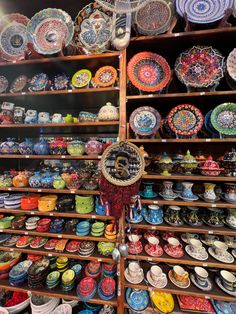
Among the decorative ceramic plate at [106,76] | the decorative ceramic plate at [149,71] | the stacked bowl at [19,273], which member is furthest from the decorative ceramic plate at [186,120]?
the stacked bowl at [19,273]

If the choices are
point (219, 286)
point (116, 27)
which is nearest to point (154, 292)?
point (219, 286)

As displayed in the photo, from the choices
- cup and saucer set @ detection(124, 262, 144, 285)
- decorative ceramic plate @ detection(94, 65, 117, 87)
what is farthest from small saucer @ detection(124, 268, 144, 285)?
decorative ceramic plate @ detection(94, 65, 117, 87)

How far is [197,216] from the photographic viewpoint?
1146 mm

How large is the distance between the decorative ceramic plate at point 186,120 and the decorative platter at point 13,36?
52.9 inches

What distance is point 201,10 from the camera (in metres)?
0.95

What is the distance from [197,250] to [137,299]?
59cm

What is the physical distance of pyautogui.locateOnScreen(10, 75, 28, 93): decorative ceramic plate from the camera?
125cm

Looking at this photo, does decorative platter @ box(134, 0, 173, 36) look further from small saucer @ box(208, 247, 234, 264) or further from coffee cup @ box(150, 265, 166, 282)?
coffee cup @ box(150, 265, 166, 282)

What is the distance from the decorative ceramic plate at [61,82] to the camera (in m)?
1.19

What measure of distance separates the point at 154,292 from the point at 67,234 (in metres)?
0.81

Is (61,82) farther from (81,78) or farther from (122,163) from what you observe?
(122,163)

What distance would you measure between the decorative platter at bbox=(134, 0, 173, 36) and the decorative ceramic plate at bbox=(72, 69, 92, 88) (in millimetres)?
472

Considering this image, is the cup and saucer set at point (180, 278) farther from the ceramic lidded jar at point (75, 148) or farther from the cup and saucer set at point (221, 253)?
the ceramic lidded jar at point (75, 148)

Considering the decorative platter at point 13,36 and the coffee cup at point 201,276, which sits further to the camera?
the decorative platter at point 13,36
